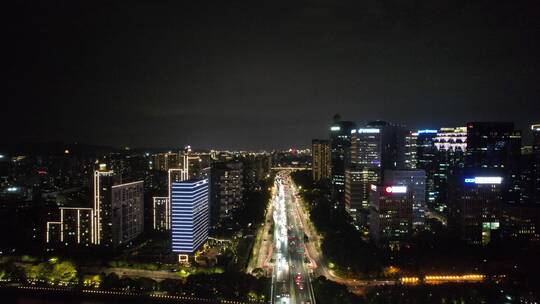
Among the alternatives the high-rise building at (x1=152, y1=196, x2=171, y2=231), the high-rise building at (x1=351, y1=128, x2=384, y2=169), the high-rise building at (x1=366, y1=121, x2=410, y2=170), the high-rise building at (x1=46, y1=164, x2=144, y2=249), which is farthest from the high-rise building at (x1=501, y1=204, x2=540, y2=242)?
the high-rise building at (x1=46, y1=164, x2=144, y2=249)

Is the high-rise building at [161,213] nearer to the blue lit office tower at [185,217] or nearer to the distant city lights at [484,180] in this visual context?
the blue lit office tower at [185,217]

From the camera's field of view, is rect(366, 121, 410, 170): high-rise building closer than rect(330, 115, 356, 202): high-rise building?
Yes

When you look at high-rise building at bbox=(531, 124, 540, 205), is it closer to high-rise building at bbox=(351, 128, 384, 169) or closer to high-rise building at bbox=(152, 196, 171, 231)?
high-rise building at bbox=(351, 128, 384, 169)

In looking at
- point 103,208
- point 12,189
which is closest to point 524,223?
point 103,208

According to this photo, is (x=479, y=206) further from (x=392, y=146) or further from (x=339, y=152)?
(x=339, y=152)

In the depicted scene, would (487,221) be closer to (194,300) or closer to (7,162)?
(194,300)

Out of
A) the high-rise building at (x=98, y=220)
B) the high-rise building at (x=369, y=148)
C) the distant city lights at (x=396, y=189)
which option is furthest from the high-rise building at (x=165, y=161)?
the distant city lights at (x=396, y=189)
